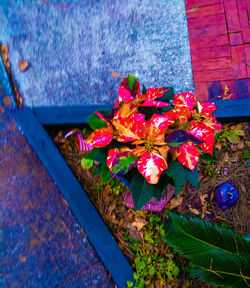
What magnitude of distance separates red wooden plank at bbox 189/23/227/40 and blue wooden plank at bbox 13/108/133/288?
1.35 m

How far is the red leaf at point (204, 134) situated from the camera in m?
1.03

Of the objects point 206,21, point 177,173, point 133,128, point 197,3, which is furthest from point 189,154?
point 197,3

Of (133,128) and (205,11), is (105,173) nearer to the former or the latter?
(133,128)

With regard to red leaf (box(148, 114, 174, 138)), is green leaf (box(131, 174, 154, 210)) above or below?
below

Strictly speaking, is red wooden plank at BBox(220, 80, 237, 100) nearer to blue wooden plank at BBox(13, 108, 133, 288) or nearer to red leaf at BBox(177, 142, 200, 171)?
red leaf at BBox(177, 142, 200, 171)

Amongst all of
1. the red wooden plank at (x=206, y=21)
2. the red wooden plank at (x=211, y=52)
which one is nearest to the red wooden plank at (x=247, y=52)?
the red wooden plank at (x=211, y=52)

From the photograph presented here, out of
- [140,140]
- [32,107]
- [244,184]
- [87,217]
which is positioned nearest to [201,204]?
[244,184]

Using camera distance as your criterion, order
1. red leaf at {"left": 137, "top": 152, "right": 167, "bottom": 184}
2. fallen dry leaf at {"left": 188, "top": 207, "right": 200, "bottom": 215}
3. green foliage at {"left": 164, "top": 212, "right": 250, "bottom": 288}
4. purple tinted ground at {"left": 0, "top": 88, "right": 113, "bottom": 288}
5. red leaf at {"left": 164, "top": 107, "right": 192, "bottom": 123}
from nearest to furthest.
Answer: red leaf at {"left": 137, "top": 152, "right": 167, "bottom": 184} → red leaf at {"left": 164, "top": 107, "right": 192, "bottom": 123} → green foliage at {"left": 164, "top": 212, "right": 250, "bottom": 288} → purple tinted ground at {"left": 0, "top": 88, "right": 113, "bottom": 288} → fallen dry leaf at {"left": 188, "top": 207, "right": 200, "bottom": 215}

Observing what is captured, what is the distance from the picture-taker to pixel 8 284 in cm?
156

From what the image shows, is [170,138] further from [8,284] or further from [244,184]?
[8,284]

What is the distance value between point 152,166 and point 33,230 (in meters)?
1.11

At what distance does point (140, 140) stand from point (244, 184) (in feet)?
3.63

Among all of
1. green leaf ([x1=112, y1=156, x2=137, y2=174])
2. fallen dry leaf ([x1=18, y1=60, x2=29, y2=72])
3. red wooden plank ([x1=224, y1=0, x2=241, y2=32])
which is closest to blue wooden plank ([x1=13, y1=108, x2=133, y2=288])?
fallen dry leaf ([x1=18, y1=60, x2=29, y2=72])

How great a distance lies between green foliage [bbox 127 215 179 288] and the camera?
1.60 metres
